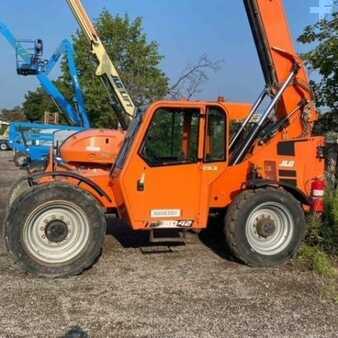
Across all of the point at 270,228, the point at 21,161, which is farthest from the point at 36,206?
the point at 21,161

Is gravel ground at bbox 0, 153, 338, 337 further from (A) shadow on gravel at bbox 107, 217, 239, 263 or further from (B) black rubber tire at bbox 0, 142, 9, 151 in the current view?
(B) black rubber tire at bbox 0, 142, 9, 151

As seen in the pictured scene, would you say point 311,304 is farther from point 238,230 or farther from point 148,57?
point 148,57

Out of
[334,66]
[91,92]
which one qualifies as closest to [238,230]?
[334,66]

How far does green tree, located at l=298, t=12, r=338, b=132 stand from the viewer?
10328 millimetres

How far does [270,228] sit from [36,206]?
3106 millimetres

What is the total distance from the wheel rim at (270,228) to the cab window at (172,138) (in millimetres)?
1174

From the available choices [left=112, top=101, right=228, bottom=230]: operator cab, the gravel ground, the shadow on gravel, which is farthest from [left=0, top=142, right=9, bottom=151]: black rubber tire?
[left=112, top=101, right=228, bottom=230]: operator cab

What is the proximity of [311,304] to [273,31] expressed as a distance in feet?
14.1

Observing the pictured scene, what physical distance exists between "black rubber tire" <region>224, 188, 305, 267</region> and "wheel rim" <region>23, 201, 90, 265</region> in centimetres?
191

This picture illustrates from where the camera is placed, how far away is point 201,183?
24.4 feet

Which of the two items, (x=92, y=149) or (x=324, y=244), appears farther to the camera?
(x=92, y=149)

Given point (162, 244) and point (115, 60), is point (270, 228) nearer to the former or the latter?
point (162, 244)

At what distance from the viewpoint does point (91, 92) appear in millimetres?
28578

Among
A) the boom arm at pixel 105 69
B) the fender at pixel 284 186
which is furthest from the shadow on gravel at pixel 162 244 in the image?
the boom arm at pixel 105 69
